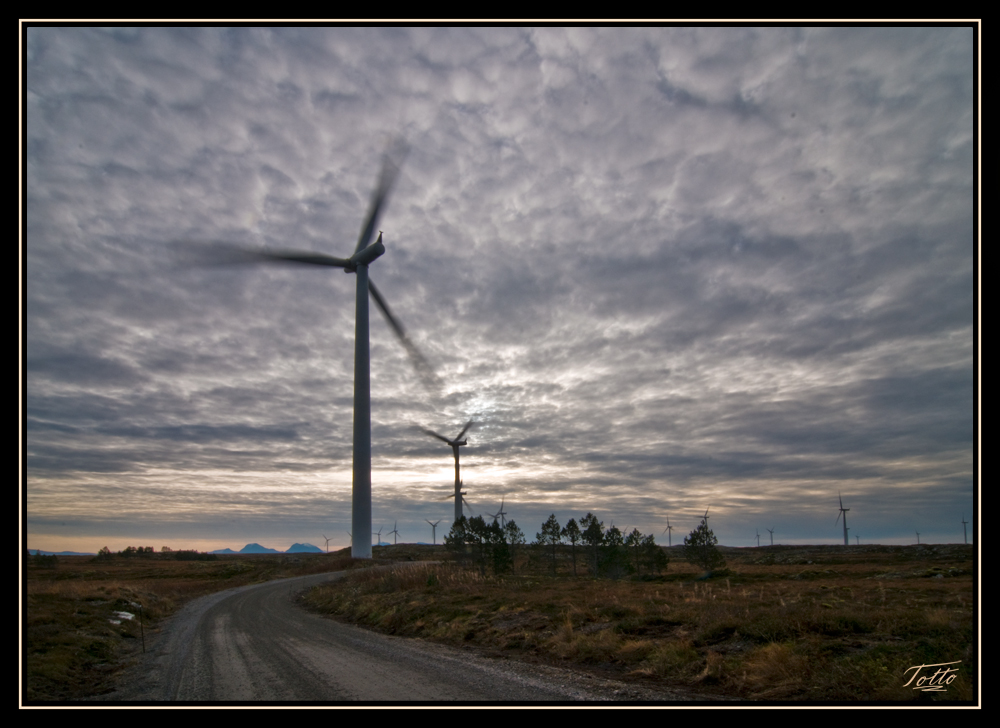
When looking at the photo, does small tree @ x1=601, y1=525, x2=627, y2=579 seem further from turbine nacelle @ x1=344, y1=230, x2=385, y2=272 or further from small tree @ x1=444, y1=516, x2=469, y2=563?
turbine nacelle @ x1=344, y1=230, x2=385, y2=272

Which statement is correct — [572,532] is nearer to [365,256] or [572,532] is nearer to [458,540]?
[458,540]

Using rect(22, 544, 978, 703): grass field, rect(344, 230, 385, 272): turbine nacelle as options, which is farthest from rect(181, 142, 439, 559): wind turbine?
rect(22, 544, 978, 703): grass field

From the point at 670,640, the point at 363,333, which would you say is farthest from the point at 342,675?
the point at 363,333

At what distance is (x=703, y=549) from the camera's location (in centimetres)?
8069

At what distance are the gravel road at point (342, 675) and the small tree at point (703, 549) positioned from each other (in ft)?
228

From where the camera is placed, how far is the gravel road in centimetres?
1180

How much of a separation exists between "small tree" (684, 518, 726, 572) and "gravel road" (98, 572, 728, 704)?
69.4 metres

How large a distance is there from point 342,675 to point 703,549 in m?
77.8

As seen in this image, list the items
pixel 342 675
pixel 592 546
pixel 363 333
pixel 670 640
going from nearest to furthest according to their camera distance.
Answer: pixel 342 675
pixel 670 640
pixel 363 333
pixel 592 546
